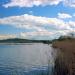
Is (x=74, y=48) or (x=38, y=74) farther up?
(x=74, y=48)

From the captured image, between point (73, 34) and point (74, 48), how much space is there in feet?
17.7

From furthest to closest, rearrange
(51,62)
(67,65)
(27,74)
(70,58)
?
(27,74) < (51,62) < (70,58) < (67,65)

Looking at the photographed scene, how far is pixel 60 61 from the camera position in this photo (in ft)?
30.1

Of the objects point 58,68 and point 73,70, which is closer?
point 73,70

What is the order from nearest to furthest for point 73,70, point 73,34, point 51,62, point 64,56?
point 73,70 < point 64,56 < point 51,62 < point 73,34

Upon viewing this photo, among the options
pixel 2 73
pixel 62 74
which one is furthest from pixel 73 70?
pixel 2 73

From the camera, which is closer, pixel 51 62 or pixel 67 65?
pixel 67 65

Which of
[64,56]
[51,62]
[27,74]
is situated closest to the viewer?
[64,56]

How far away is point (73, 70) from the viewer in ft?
25.9

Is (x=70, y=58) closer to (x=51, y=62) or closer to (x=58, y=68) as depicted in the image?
(x=58, y=68)

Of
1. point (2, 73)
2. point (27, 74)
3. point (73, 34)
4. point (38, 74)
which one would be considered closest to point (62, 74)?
point (38, 74)

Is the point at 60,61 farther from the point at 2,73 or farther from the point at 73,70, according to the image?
the point at 2,73

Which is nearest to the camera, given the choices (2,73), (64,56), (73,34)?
(64,56)

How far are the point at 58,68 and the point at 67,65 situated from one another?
53 centimetres
